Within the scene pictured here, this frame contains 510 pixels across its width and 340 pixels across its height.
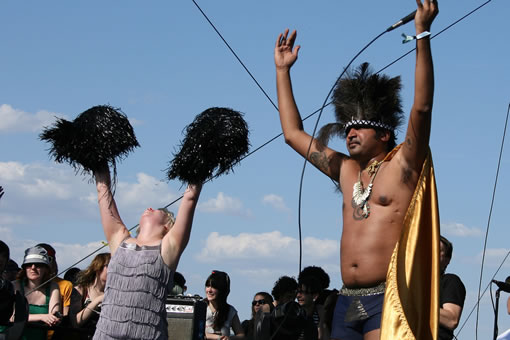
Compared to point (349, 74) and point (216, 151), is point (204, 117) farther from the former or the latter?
point (349, 74)

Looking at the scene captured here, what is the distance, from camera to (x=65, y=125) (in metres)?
4.58

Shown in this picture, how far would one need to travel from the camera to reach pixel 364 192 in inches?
166

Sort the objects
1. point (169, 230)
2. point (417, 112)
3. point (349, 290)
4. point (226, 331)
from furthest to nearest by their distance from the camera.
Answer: point (226, 331), point (169, 230), point (349, 290), point (417, 112)

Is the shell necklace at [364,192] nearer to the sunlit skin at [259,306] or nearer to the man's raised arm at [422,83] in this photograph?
the man's raised arm at [422,83]

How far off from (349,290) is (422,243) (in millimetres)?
458

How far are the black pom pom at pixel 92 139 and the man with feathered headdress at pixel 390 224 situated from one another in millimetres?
1309

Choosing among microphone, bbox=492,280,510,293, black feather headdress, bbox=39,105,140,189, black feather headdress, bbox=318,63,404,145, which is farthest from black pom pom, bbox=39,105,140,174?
microphone, bbox=492,280,510,293

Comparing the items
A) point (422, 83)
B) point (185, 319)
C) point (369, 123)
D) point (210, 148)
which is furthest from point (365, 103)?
point (185, 319)

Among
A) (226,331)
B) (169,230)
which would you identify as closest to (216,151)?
(169,230)

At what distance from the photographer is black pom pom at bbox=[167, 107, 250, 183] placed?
431 centimetres

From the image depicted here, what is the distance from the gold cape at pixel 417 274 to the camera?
12.8 feet

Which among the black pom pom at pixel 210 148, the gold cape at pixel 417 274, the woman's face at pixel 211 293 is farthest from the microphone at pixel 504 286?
the woman's face at pixel 211 293

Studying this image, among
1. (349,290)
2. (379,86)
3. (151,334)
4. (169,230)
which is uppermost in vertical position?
(379,86)

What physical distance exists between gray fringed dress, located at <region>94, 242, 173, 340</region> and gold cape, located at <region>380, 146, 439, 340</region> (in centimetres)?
122
